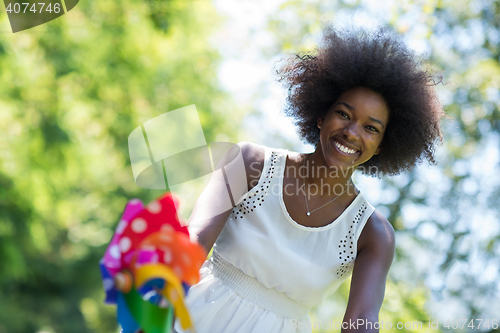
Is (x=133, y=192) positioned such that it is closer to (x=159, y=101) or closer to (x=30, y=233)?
(x=159, y=101)

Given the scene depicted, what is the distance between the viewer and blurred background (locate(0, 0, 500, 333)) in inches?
219

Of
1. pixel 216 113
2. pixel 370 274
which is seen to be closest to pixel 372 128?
pixel 370 274

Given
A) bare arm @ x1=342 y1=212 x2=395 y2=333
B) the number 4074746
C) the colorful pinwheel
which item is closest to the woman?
bare arm @ x1=342 y1=212 x2=395 y2=333

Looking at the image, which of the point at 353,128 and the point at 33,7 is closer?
the point at 353,128

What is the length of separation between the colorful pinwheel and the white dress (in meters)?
0.97

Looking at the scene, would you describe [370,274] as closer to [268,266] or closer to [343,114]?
[268,266]

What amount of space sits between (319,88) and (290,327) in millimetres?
1190

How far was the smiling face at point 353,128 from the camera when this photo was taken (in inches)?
81.0

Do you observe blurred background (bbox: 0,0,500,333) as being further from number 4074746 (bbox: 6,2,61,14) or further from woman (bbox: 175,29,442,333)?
woman (bbox: 175,29,442,333)

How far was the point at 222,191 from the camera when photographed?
78.4 inches

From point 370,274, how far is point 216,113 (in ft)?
22.9

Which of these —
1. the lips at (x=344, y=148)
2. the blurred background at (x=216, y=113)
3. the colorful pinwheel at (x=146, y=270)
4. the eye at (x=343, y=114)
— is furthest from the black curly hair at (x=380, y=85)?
the blurred background at (x=216, y=113)

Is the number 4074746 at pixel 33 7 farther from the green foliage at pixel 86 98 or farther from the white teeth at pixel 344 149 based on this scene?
the white teeth at pixel 344 149

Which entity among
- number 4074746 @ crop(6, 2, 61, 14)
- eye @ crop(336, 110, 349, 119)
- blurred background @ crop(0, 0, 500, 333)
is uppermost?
number 4074746 @ crop(6, 2, 61, 14)
